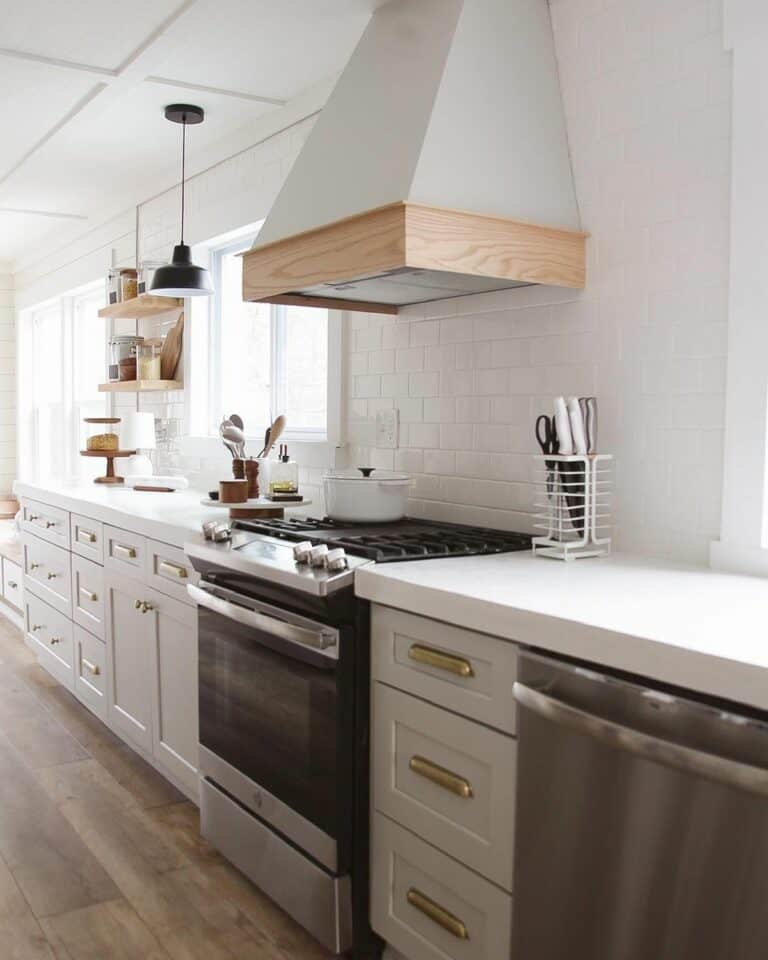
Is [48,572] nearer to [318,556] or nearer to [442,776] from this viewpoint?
[318,556]

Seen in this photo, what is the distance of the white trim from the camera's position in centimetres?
202

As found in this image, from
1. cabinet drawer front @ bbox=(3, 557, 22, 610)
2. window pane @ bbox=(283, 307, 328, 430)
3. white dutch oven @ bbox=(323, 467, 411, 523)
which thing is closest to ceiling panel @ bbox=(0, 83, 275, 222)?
window pane @ bbox=(283, 307, 328, 430)

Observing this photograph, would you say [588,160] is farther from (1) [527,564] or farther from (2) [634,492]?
(1) [527,564]

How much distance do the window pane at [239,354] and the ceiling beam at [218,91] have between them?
925mm

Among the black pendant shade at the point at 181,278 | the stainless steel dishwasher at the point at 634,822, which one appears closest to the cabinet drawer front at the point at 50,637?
the black pendant shade at the point at 181,278

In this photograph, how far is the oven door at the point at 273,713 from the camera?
2100 millimetres

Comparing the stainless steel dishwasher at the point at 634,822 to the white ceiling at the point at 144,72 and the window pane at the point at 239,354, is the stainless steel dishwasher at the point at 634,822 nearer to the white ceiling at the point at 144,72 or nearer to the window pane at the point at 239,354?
the white ceiling at the point at 144,72

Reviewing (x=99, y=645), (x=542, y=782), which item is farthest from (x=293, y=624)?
(x=99, y=645)

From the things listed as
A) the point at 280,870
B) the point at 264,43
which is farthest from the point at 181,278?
the point at 280,870

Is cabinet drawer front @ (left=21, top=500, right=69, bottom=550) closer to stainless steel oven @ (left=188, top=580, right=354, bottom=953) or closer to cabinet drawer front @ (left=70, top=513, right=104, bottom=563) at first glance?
cabinet drawer front @ (left=70, top=513, right=104, bottom=563)

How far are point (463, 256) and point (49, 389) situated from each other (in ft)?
→ 19.3

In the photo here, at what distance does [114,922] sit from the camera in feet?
7.64

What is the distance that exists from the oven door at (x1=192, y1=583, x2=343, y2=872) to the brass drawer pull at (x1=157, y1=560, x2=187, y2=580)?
0.23 m

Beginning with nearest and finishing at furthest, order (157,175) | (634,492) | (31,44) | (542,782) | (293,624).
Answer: (542,782) < (293,624) < (634,492) < (31,44) < (157,175)
